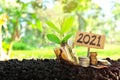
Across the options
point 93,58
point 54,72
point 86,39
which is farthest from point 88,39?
point 54,72

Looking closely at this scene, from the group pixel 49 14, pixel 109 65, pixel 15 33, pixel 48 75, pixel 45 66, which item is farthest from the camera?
pixel 49 14

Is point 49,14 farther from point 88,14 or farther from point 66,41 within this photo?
point 66,41

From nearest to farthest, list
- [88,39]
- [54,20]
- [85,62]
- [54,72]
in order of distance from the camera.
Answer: [54,72] < [85,62] < [88,39] < [54,20]

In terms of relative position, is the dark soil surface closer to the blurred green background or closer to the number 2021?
the number 2021

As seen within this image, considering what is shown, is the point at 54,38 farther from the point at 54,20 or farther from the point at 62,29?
the point at 54,20

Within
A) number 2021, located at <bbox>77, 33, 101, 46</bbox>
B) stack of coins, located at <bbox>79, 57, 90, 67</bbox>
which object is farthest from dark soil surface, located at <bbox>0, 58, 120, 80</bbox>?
number 2021, located at <bbox>77, 33, 101, 46</bbox>

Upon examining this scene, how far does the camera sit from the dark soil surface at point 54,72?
150cm

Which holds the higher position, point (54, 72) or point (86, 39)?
point (86, 39)

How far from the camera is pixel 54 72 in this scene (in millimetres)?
1521

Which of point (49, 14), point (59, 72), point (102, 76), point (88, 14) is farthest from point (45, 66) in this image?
point (88, 14)

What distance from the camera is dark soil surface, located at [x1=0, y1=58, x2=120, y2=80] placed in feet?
4.91

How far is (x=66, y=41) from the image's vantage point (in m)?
1.68

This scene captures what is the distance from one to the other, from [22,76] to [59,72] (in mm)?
152

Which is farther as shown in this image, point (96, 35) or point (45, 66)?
point (96, 35)
